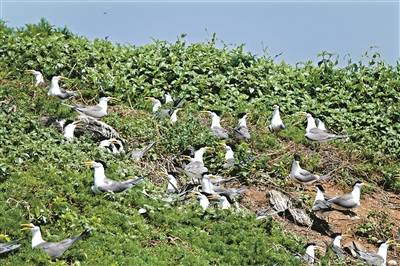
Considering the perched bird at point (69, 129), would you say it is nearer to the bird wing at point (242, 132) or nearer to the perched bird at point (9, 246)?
the bird wing at point (242, 132)

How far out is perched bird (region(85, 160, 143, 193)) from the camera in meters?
14.7

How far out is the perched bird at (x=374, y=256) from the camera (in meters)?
14.8

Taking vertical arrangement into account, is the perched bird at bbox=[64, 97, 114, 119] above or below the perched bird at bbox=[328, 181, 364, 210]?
above

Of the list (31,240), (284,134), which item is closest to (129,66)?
(284,134)

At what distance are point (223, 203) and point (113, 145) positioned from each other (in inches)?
→ 94.1

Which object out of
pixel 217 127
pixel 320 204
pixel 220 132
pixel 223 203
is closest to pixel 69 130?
pixel 223 203

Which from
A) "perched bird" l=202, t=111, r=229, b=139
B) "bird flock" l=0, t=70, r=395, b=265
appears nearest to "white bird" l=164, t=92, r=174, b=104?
"bird flock" l=0, t=70, r=395, b=265

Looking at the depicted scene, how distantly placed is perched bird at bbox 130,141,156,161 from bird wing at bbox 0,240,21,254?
4.76m

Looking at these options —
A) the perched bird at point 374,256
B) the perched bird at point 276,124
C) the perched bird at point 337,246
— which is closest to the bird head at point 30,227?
the perched bird at point 337,246

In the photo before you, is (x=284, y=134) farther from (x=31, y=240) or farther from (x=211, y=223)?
(x=31, y=240)

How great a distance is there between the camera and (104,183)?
1475 centimetres

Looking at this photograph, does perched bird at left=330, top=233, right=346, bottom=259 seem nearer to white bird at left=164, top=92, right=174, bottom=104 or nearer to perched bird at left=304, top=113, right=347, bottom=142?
perched bird at left=304, top=113, right=347, bottom=142

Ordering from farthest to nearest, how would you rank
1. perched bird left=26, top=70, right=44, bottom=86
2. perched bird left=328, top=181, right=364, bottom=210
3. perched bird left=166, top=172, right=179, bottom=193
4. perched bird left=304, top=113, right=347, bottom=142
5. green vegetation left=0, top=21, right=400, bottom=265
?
perched bird left=26, top=70, right=44, bottom=86
perched bird left=304, top=113, right=347, bottom=142
perched bird left=328, top=181, right=364, bottom=210
perched bird left=166, top=172, right=179, bottom=193
green vegetation left=0, top=21, right=400, bottom=265

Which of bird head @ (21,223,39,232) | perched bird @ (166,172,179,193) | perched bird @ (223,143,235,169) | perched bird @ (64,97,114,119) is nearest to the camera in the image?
bird head @ (21,223,39,232)
